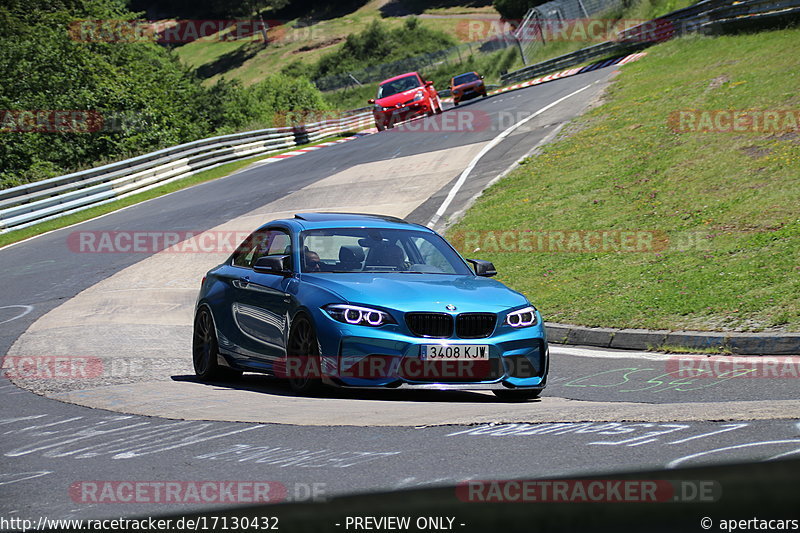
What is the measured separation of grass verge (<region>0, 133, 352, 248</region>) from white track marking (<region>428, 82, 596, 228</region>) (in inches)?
416

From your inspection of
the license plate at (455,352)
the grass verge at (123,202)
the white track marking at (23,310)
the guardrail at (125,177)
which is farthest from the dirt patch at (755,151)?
the guardrail at (125,177)

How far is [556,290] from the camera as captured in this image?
12820 millimetres

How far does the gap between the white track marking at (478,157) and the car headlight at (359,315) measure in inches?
442

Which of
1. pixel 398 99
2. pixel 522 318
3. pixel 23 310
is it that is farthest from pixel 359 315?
pixel 398 99

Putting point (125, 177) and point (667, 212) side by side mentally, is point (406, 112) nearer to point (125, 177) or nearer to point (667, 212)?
point (125, 177)

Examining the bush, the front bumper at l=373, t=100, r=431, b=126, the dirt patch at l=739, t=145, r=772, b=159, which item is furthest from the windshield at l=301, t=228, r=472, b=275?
the front bumper at l=373, t=100, r=431, b=126

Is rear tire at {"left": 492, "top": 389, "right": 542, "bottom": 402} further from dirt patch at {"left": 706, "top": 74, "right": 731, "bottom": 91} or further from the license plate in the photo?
dirt patch at {"left": 706, "top": 74, "right": 731, "bottom": 91}

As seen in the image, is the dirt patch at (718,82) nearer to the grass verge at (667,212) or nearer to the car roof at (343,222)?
the grass verge at (667,212)

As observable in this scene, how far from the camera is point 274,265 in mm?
7957

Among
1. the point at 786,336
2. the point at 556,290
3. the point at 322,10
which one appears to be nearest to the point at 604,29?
the point at 556,290

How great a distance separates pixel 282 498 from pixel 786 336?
6.35 m

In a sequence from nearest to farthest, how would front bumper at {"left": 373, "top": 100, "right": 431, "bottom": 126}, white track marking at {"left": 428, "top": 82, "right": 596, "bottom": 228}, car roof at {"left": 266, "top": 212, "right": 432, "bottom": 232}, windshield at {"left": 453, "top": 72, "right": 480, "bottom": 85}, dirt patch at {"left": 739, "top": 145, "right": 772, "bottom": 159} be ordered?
car roof at {"left": 266, "top": 212, "right": 432, "bottom": 232}
dirt patch at {"left": 739, "top": 145, "right": 772, "bottom": 159}
white track marking at {"left": 428, "top": 82, "right": 596, "bottom": 228}
front bumper at {"left": 373, "top": 100, "right": 431, "bottom": 126}
windshield at {"left": 453, "top": 72, "right": 480, "bottom": 85}

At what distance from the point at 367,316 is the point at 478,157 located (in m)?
18.4

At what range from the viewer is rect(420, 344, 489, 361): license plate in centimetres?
706
